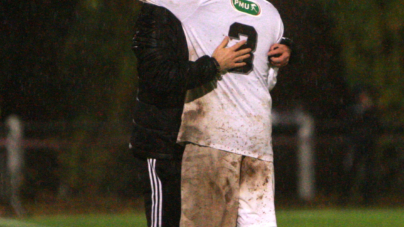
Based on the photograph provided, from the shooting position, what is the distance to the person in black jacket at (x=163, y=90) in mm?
3455

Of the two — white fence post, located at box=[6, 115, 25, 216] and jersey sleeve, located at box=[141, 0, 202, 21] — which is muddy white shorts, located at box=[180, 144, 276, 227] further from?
white fence post, located at box=[6, 115, 25, 216]

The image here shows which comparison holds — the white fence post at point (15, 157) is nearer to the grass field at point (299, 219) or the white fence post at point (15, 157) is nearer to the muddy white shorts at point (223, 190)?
the grass field at point (299, 219)

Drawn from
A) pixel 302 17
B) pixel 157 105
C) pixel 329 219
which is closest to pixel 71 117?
pixel 302 17

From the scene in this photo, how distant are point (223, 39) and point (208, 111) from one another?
353 mm

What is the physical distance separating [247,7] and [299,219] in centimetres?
532

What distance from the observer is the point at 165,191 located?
12.0ft

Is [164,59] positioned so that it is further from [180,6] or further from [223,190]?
[223,190]

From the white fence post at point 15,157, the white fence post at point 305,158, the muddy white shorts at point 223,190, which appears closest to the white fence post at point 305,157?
the white fence post at point 305,158

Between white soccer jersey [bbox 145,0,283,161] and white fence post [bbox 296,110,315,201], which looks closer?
white soccer jersey [bbox 145,0,283,161]

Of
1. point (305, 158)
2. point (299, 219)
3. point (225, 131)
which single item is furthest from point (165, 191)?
point (305, 158)

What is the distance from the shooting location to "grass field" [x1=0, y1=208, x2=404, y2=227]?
26.5 feet

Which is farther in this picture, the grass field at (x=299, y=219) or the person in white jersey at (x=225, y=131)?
the grass field at (x=299, y=219)

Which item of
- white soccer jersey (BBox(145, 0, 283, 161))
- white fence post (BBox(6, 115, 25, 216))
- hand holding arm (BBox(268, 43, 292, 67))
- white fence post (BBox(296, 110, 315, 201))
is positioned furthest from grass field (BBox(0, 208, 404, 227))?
white soccer jersey (BBox(145, 0, 283, 161))

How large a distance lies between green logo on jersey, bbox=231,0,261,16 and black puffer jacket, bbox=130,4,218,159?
0.97 feet
